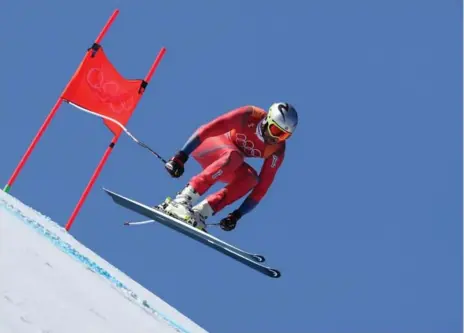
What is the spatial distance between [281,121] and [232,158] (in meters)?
0.64

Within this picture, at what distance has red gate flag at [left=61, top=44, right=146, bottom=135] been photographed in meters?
9.50

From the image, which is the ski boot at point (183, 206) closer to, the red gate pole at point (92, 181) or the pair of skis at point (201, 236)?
the pair of skis at point (201, 236)

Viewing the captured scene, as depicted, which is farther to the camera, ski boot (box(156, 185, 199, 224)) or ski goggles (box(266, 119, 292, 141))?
ski goggles (box(266, 119, 292, 141))

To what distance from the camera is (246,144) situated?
8.38m

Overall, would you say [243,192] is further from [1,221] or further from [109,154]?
[1,221]

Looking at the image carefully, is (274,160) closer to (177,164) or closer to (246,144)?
(246,144)

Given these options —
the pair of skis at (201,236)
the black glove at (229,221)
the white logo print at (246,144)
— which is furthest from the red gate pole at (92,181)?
the white logo print at (246,144)

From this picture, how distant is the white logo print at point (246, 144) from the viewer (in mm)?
8367

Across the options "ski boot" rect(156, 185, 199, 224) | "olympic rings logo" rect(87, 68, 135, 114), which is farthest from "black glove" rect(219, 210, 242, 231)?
"olympic rings logo" rect(87, 68, 135, 114)

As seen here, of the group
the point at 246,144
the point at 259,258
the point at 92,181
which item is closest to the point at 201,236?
the point at 259,258

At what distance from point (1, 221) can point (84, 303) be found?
934 millimetres

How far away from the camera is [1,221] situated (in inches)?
182

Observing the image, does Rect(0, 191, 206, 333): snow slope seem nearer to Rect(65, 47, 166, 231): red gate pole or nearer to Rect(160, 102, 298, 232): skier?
Rect(160, 102, 298, 232): skier

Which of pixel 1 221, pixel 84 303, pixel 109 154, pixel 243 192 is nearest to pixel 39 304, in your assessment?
pixel 84 303
